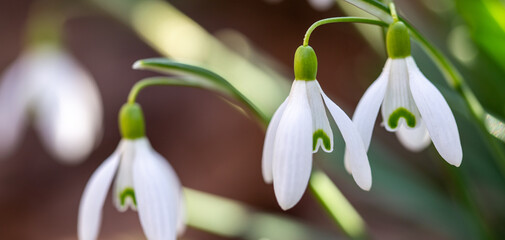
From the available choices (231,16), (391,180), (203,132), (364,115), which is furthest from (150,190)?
(231,16)

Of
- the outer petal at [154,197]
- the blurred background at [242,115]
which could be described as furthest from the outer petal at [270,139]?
the blurred background at [242,115]

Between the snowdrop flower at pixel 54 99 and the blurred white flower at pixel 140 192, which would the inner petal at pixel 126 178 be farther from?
the snowdrop flower at pixel 54 99

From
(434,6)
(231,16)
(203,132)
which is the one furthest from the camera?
(231,16)

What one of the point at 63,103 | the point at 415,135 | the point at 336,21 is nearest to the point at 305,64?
the point at 336,21

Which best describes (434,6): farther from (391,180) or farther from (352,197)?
(352,197)

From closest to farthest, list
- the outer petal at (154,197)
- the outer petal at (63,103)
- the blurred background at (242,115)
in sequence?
the outer petal at (154,197) → the blurred background at (242,115) → the outer petal at (63,103)

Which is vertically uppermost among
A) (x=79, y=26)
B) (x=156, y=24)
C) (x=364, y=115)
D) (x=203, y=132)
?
(x=79, y=26)

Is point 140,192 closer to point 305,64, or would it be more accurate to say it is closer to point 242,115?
point 305,64

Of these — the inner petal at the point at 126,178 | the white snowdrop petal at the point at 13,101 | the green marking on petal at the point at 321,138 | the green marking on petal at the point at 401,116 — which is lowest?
the inner petal at the point at 126,178
